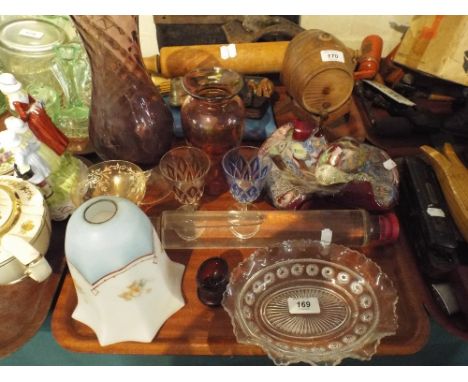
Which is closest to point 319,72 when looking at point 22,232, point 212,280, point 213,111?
point 213,111

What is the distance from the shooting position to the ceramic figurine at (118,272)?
59cm

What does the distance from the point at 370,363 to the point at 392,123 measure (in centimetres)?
49

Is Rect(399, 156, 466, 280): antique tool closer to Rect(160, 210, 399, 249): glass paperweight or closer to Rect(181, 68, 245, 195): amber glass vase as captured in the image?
Rect(160, 210, 399, 249): glass paperweight

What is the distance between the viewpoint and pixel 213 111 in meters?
0.82

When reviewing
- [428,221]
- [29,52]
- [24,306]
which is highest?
[29,52]

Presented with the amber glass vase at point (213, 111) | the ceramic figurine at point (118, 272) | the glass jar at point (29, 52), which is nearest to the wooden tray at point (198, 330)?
the ceramic figurine at point (118, 272)

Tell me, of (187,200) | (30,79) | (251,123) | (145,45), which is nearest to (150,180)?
(187,200)

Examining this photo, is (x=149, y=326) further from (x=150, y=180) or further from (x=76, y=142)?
(x=76, y=142)

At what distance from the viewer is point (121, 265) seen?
1.97 feet

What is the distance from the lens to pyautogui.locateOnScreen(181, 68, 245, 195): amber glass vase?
2.70 feet

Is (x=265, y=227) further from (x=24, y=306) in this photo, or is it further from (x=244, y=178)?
(x=24, y=306)

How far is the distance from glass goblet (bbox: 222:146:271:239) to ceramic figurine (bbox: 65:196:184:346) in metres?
0.17

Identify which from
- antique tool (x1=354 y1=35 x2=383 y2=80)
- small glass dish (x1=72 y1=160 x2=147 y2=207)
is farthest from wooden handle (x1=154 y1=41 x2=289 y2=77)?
small glass dish (x1=72 y1=160 x2=147 y2=207)

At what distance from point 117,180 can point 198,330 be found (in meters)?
0.32
